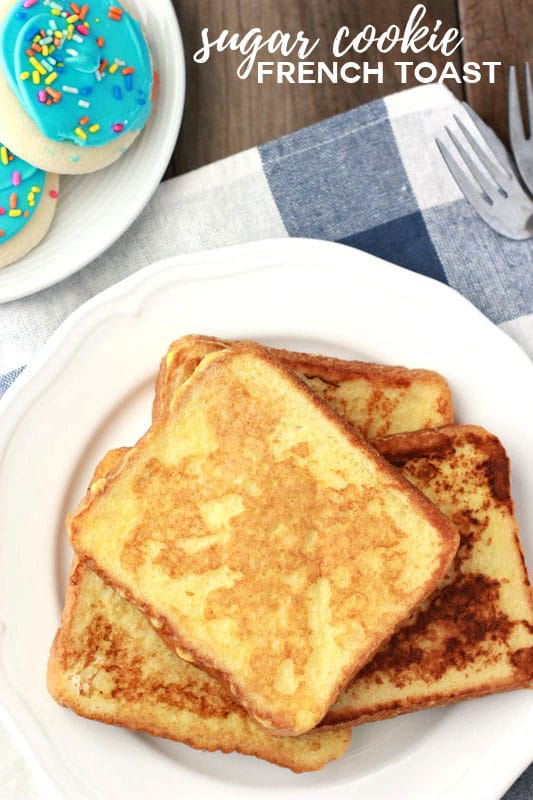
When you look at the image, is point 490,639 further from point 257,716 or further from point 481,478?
point 257,716

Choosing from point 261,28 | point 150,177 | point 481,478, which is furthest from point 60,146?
point 481,478

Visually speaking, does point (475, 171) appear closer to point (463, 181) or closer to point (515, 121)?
point (463, 181)

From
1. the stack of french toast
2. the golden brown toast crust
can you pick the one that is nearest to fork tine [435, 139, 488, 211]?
the stack of french toast

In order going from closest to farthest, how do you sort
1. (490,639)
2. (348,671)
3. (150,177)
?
(348,671), (490,639), (150,177)

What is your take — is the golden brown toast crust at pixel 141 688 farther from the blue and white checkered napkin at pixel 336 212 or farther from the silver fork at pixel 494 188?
the silver fork at pixel 494 188

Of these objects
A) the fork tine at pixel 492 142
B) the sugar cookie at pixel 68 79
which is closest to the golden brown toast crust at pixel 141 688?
the sugar cookie at pixel 68 79

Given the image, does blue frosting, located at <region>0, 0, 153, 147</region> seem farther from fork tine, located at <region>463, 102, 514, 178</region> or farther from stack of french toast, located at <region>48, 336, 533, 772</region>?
fork tine, located at <region>463, 102, 514, 178</region>

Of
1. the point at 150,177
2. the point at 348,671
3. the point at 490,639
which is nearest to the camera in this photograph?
the point at 348,671
